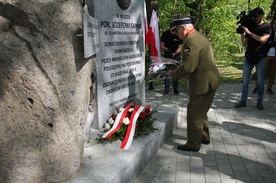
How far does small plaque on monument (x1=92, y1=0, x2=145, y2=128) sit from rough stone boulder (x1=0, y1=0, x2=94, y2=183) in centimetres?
132

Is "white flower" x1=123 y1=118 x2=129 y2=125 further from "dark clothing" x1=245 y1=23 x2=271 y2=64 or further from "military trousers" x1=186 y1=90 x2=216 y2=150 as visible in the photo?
"dark clothing" x1=245 y1=23 x2=271 y2=64

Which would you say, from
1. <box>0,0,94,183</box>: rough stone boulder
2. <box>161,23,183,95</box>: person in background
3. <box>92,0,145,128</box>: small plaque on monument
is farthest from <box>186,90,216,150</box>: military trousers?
<box>161,23,183,95</box>: person in background

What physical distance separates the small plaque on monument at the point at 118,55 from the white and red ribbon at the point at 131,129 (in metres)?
0.42

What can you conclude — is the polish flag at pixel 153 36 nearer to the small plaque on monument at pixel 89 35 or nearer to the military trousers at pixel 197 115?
the military trousers at pixel 197 115

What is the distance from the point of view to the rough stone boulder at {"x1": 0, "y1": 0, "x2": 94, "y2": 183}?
2.22 metres

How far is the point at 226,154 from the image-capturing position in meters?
4.20

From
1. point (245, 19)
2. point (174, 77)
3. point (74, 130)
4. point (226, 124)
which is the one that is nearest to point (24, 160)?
point (74, 130)

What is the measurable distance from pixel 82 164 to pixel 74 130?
0.49 metres

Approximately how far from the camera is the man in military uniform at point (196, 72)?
3.81m

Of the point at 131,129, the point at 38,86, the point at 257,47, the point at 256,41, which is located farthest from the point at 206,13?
the point at 38,86

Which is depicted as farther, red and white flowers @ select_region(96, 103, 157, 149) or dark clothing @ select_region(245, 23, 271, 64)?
dark clothing @ select_region(245, 23, 271, 64)

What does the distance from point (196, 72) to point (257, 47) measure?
280cm

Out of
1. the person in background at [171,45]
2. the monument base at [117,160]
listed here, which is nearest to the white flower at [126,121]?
the monument base at [117,160]

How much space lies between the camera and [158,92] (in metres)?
8.41
